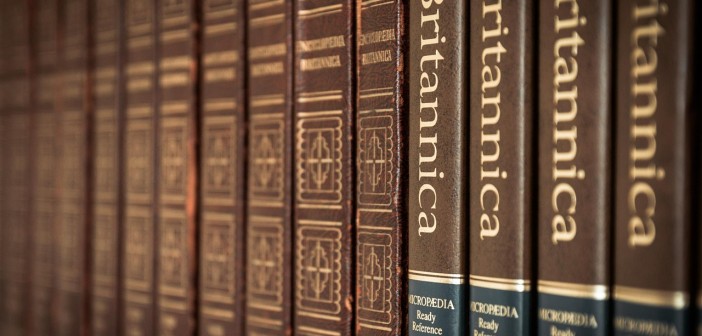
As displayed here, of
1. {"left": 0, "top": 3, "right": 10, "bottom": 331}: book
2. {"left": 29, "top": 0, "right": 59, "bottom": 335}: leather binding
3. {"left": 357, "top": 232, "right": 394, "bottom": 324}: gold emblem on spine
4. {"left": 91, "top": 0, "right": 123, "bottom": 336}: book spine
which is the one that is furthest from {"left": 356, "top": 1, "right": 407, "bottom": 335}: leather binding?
{"left": 0, "top": 3, "right": 10, "bottom": 331}: book

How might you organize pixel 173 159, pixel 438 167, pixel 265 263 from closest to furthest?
pixel 438 167, pixel 265 263, pixel 173 159

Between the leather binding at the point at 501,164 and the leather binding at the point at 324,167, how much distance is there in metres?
0.11

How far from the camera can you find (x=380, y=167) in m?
0.58

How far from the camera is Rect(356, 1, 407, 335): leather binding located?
57 centimetres

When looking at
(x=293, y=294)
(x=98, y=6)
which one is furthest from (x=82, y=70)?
(x=293, y=294)

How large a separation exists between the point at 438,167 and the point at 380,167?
54 millimetres

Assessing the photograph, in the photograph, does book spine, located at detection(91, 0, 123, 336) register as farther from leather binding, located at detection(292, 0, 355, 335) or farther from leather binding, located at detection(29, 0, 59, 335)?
leather binding, located at detection(292, 0, 355, 335)

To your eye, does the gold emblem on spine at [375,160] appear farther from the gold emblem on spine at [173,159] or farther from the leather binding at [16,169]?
the leather binding at [16,169]

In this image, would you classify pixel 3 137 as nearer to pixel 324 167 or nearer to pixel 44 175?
pixel 44 175

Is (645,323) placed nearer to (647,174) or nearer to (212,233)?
(647,174)

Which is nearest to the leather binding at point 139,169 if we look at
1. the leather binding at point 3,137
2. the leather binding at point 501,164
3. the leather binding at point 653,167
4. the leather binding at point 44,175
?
the leather binding at point 44,175

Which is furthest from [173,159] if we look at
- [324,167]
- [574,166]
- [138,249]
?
[574,166]

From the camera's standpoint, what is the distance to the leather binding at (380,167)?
569mm

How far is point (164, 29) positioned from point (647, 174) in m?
0.51
